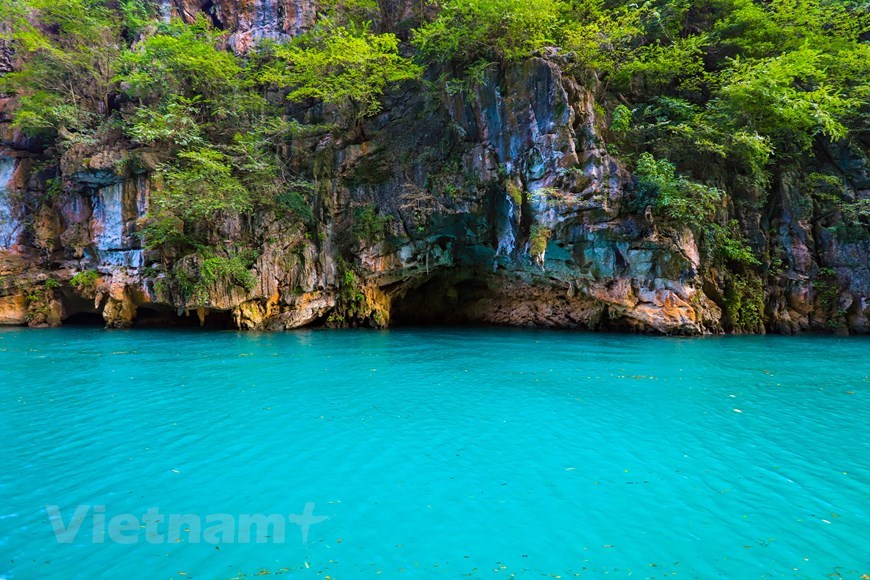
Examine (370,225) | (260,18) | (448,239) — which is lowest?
(448,239)

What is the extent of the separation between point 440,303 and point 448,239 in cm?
472

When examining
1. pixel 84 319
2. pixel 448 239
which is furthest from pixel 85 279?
pixel 448 239

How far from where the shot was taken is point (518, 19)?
1434 cm

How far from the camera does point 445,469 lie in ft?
15.0

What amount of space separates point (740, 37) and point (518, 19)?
9130 mm

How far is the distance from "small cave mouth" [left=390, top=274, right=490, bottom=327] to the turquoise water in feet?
34.9

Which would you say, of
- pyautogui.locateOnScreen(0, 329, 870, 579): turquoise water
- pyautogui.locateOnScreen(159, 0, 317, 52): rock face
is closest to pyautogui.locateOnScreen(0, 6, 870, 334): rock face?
pyautogui.locateOnScreen(0, 329, 870, 579): turquoise water

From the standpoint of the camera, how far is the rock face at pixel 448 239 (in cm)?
1470

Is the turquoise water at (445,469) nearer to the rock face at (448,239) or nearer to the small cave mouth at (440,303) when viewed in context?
the rock face at (448,239)

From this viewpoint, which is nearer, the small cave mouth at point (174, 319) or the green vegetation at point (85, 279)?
the green vegetation at point (85, 279)

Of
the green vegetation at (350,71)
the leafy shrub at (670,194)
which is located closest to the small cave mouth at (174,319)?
the green vegetation at (350,71)

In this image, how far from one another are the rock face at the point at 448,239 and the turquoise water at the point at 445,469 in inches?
251

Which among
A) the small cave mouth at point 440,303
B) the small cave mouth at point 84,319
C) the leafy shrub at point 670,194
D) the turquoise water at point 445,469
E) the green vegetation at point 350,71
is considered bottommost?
the small cave mouth at point 84,319

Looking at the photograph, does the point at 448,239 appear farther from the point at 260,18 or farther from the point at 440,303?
the point at 260,18
